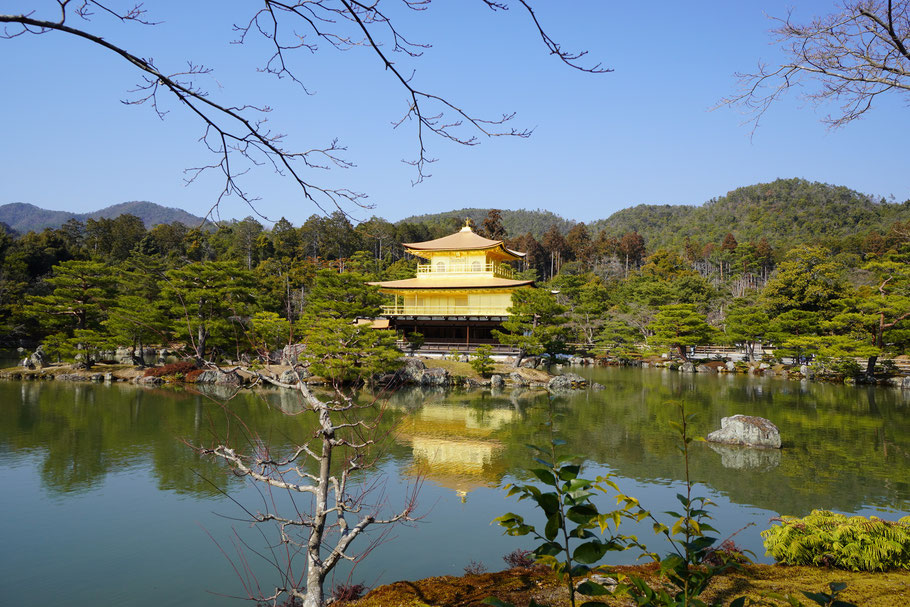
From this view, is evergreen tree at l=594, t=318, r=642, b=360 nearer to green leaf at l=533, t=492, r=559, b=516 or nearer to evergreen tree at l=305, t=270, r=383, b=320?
evergreen tree at l=305, t=270, r=383, b=320

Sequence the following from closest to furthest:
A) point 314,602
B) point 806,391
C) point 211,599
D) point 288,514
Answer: point 314,602, point 211,599, point 288,514, point 806,391

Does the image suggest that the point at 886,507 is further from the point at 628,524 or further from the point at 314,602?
the point at 314,602

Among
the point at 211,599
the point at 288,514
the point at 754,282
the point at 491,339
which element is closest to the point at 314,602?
the point at 211,599

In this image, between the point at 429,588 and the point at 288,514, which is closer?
the point at 429,588

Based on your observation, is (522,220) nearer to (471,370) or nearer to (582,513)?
(471,370)

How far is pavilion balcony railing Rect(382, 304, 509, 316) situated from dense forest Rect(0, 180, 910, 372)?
2228 millimetres

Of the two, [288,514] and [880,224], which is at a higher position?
[880,224]

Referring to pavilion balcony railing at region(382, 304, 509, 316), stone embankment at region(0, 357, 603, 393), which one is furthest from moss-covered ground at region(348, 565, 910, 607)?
pavilion balcony railing at region(382, 304, 509, 316)

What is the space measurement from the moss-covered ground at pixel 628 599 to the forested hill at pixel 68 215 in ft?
493

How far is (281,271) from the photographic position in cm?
3697

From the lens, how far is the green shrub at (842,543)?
418 centimetres

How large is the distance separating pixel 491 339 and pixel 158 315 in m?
13.7

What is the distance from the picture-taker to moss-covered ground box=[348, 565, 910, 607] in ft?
11.2

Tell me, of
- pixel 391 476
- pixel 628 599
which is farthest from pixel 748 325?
pixel 628 599
